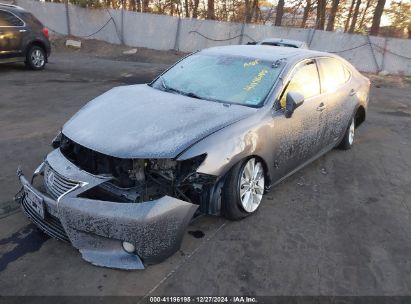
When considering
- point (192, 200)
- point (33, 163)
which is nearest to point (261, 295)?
point (192, 200)

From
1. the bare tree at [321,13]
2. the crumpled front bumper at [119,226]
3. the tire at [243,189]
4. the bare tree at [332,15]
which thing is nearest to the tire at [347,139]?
the tire at [243,189]

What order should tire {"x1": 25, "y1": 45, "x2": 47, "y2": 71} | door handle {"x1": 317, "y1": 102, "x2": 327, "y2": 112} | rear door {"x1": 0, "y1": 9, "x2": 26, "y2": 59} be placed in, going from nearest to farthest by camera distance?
door handle {"x1": 317, "y1": 102, "x2": 327, "y2": 112} → rear door {"x1": 0, "y1": 9, "x2": 26, "y2": 59} → tire {"x1": 25, "y1": 45, "x2": 47, "y2": 71}

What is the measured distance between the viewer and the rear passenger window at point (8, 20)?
36.8 ft

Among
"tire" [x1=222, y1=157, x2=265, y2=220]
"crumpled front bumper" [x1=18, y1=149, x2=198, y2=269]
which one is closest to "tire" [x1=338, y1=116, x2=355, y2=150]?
"tire" [x1=222, y1=157, x2=265, y2=220]

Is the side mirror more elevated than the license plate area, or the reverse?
the side mirror

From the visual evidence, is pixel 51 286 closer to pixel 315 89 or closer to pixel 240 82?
pixel 240 82

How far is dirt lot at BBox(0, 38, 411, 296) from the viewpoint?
3076mm

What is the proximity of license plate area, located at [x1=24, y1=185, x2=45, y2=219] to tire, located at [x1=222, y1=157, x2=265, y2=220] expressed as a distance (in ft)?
5.07

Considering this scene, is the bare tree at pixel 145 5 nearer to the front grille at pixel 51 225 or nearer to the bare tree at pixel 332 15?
the bare tree at pixel 332 15

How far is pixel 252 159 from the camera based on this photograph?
154 inches

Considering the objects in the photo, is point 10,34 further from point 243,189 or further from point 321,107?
point 243,189

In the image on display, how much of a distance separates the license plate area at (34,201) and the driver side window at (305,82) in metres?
2.52

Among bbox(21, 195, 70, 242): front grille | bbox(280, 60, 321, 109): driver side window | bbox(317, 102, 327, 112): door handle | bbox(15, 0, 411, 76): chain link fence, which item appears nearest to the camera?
bbox(21, 195, 70, 242): front grille

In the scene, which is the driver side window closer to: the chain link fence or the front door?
the front door
